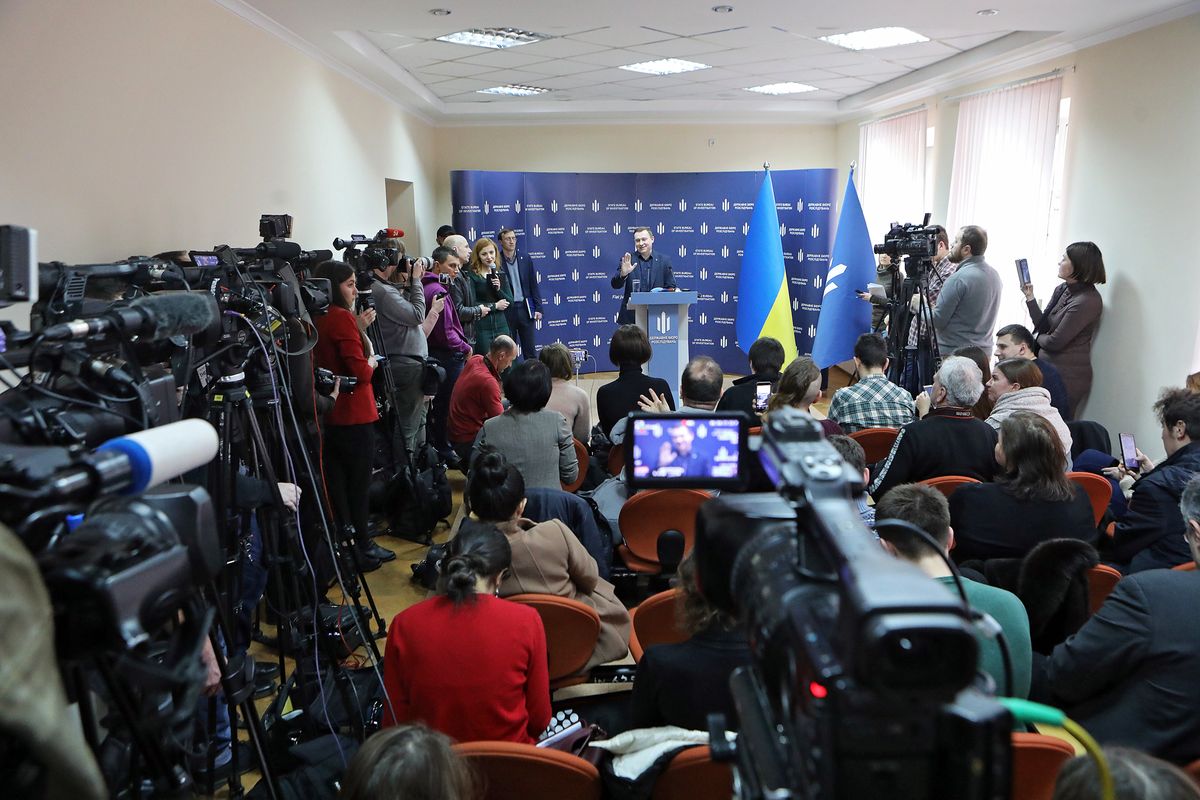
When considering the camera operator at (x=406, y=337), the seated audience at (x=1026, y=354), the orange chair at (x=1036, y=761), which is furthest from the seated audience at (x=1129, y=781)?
the camera operator at (x=406, y=337)

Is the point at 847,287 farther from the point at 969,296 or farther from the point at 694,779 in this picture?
the point at 694,779

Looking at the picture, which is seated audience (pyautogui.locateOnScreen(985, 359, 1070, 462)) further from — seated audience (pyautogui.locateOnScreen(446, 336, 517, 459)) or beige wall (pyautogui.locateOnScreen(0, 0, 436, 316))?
beige wall (pyautogui.locateOnScreen(0, 0, 436, 316))

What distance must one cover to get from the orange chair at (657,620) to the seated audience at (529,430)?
102cm

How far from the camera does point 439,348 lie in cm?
539

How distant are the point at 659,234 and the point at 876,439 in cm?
573

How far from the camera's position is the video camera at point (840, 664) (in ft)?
1.89

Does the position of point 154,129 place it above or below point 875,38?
below

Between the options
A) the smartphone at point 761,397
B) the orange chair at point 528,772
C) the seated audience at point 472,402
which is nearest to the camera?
the orange chair at point 528,772

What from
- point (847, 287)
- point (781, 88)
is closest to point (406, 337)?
point (847, 287)

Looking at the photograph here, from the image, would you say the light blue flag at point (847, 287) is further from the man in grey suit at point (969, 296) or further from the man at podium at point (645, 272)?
the man in grey suit at point (969, 296)

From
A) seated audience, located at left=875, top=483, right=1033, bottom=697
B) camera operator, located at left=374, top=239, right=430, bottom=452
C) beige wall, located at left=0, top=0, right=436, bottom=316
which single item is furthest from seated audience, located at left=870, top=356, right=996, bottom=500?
beige wall, located at left=0, top=0, right=436, bottom=316

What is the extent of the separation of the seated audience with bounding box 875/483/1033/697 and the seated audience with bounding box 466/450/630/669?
0.91 m

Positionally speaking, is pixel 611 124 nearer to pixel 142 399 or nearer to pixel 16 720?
pixel 142 399

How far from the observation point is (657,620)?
2.23m
